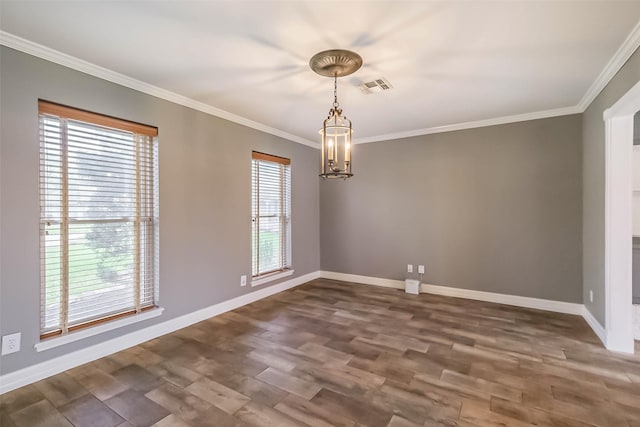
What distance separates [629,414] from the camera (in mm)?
1918

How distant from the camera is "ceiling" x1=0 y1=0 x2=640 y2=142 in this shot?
186 centimetres

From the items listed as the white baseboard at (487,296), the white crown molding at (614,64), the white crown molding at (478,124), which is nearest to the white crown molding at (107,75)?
the white crown molding at (478,124)

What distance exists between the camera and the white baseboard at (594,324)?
290cm

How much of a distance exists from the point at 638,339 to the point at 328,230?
408cm

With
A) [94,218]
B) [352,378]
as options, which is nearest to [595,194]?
[352,378]

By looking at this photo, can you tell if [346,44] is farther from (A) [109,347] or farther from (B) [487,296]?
(B) [487,296]

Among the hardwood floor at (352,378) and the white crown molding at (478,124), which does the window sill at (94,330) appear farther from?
the white crown molding at (478,124)

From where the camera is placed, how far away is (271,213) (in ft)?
15.3

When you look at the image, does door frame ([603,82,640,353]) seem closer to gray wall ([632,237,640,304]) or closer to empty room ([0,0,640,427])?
empty room ([0,0,640,427])

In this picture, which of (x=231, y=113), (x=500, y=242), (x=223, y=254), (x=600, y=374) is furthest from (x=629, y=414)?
(x=231, y=113)

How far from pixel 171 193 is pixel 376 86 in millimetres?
2399

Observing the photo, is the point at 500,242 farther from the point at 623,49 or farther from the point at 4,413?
the point at 4,413

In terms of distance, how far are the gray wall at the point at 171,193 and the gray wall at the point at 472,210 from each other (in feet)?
3.11

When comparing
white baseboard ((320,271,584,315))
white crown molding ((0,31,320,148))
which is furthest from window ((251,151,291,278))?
white baseboard ((320,271,584,315))
